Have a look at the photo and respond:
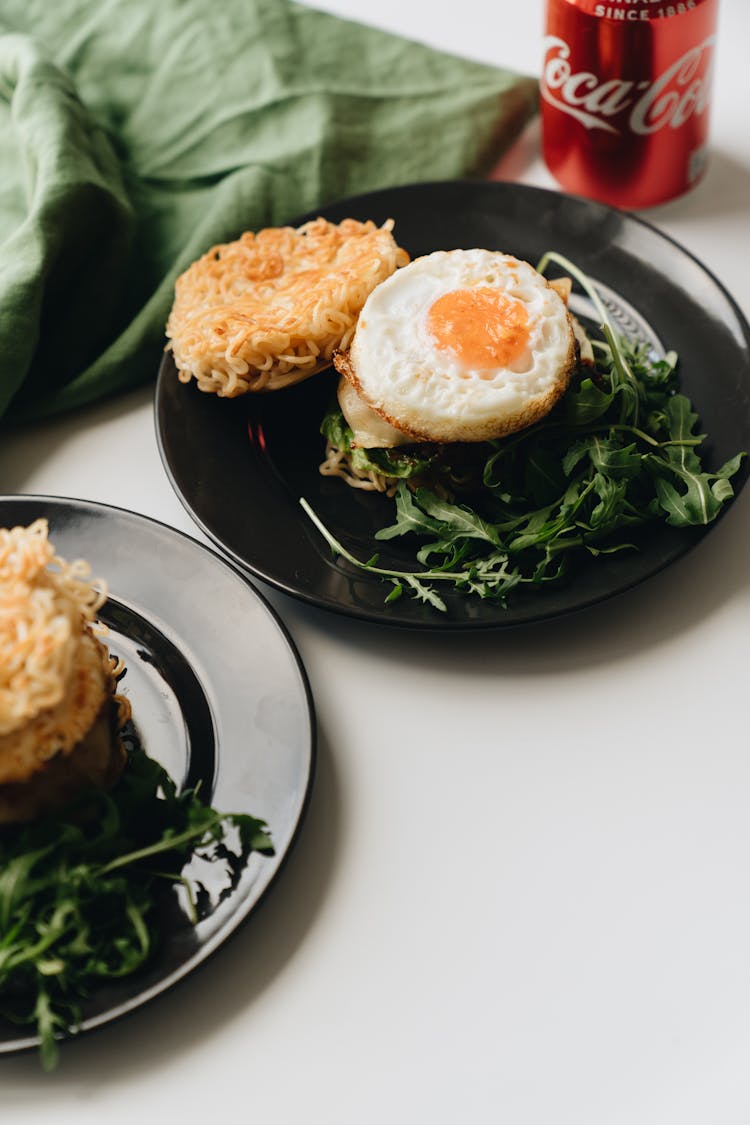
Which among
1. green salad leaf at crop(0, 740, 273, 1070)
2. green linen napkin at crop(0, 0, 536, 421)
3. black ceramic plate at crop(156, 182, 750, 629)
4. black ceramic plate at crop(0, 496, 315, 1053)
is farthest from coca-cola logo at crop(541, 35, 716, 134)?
green salad leaf at crop(0, 740, 273, 1070)

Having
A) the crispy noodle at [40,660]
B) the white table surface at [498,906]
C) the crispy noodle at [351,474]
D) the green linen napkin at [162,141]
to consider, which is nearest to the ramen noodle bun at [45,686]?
the crispy noodle at [40,660]

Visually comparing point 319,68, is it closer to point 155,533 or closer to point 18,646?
point 155,533

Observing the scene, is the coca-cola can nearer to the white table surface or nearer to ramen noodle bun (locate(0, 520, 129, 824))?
the white table surface

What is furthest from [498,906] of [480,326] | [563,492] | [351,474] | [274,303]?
[274,303]

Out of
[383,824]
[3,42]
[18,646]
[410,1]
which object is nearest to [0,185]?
[3,42]

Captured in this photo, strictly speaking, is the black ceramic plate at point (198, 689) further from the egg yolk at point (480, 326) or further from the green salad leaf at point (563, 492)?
the egg yolk at point (480, 326)

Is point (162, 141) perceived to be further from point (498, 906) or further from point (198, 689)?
point (498, 906)
